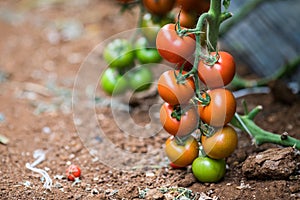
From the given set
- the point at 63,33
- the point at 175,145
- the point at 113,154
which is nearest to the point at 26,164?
the point at 113,154

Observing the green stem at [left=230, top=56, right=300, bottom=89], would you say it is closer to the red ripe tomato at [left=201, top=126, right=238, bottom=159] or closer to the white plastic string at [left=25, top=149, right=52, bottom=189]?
the red ripe tomato at [left=201, top=126, right=238, bottom=159]

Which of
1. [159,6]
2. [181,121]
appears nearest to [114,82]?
[159,6]

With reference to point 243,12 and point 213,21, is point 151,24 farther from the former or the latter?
point 243,12

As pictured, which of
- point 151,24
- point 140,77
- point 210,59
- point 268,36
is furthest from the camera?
point 268,36

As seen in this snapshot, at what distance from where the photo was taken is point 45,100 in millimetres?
2490

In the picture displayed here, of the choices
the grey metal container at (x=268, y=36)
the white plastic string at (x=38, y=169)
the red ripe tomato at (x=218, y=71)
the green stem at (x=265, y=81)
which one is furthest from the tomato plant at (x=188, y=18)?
the grey metal container at (x=268, y=36)

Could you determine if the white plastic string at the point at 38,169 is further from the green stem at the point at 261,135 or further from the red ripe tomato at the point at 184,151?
the green stem at the point at 261,135

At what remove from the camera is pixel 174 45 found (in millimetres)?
1535

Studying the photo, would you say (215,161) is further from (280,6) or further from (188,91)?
(280,6)

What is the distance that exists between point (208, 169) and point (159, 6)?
2.34ft

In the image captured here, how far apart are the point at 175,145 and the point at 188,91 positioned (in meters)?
0.23

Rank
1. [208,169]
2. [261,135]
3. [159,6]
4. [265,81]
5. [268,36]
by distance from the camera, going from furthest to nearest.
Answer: [268,36] < [265,81] < [159,6] < [261,135] < [208,169]

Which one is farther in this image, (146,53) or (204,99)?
(146,53)

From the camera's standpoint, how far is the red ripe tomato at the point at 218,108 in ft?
5.01
